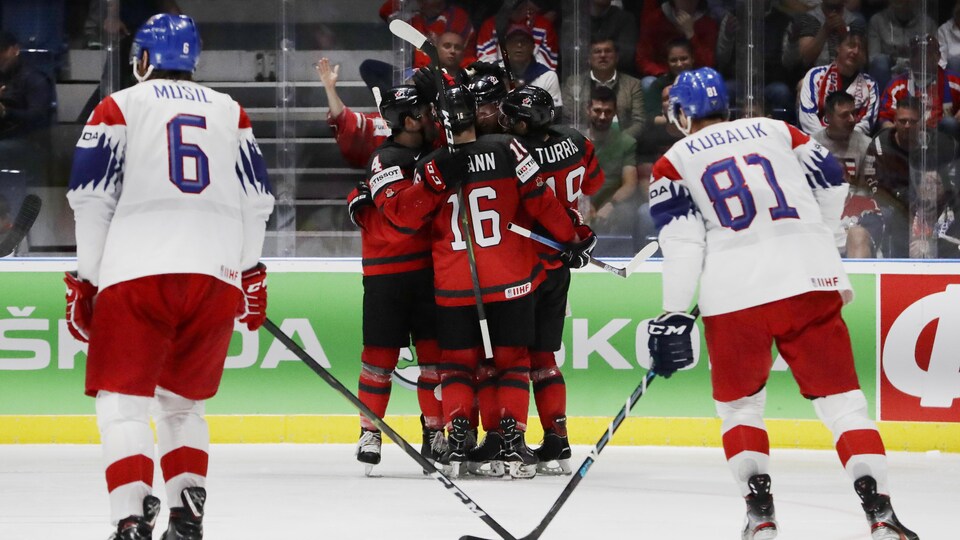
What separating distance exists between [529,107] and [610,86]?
5.41 ft

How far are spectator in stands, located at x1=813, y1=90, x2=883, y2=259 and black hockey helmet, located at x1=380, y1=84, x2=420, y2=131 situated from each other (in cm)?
234

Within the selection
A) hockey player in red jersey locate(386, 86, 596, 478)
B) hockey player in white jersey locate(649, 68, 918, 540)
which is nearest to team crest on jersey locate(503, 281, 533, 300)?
hockey player in red jersey locate(386, 86, 596, 478)

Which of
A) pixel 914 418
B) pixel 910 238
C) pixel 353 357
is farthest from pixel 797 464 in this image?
pixel 353 357

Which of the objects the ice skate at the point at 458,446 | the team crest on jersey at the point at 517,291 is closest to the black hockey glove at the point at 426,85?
the team crest on jersey at the point at 517,291

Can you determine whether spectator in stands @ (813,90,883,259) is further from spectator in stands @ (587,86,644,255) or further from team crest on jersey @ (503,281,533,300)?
team crest on jersey @ (503,281,533,300)

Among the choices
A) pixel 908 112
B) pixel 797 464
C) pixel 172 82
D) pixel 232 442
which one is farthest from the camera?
pixel 908 112

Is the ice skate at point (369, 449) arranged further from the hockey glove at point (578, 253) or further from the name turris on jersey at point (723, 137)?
the name turris on jersey at point (723, 137)

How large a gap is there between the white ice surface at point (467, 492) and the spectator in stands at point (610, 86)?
5.50ft

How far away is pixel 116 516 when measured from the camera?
350 centimetres

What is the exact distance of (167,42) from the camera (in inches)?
148

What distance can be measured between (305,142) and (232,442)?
5.09 ft

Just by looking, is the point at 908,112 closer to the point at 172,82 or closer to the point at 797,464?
the point at 797,464

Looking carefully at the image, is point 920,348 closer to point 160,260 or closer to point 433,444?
point 433,444

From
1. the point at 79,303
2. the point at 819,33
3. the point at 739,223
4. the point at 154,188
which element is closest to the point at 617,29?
the point at 819,33
